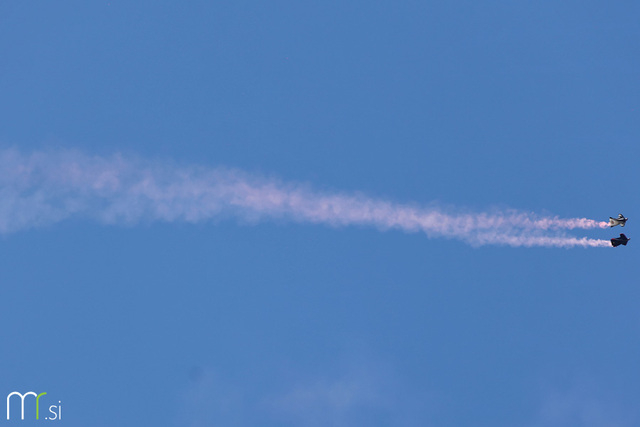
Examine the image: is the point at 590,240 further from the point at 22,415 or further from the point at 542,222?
the point at 22,415

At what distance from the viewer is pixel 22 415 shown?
219ft

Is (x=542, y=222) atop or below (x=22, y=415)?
atop

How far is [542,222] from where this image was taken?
2660 inches

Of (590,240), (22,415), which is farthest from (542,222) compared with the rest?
(22,415)

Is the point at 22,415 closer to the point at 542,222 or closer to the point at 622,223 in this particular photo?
the point at 542,222

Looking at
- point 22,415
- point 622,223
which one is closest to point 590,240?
point 622,223

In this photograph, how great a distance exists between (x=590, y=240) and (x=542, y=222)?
4.52m

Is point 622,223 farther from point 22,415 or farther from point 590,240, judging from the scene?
point 22,415

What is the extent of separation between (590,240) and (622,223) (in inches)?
144

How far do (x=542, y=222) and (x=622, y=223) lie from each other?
6720 mm

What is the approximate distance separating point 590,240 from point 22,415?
53.2 m

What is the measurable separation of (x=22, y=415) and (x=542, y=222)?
49677 mm

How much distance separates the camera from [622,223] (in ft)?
211
